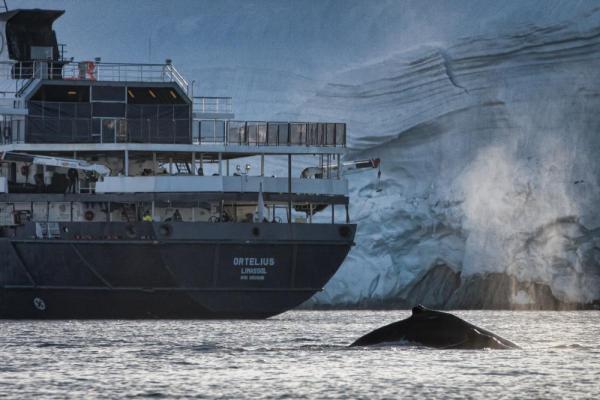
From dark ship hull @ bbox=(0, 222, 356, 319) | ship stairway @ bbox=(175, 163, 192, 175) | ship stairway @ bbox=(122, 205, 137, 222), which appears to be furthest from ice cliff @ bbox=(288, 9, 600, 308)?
ship stairway @ bbox=(122, 205, 137, 222)

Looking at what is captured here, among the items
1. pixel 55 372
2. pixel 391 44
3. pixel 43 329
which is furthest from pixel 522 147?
pixel 55 372

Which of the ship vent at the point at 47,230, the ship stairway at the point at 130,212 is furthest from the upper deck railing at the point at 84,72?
the ship vent at the point at 47,230

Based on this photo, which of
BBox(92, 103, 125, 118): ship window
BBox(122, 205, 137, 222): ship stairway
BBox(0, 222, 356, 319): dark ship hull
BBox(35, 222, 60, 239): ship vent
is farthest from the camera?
BBox(92, 103, 125, 118): ship window

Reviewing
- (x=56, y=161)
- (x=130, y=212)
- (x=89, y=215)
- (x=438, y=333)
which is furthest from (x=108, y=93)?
(x=438, y=333)

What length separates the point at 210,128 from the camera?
62469mm

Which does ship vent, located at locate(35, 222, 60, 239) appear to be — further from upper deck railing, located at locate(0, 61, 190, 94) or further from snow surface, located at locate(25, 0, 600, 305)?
snow surface, located at locate(25, 0, 600, 305)

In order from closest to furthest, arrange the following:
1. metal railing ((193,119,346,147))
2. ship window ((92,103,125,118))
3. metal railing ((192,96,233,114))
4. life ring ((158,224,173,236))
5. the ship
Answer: life ring ((158,224,173,236))
the ship
metal railing ((193,119,346,147))
ship window ((92,103,125,118))
metal railing ((192,96,233,114))

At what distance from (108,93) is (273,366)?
28.9 meters

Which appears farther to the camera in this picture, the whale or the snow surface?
the snow surface

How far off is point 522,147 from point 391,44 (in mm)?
8247

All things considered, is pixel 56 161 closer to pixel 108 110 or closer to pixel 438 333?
pixel 108 110

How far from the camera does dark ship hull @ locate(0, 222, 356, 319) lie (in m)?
58.0

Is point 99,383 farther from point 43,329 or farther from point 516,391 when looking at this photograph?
point 43,329

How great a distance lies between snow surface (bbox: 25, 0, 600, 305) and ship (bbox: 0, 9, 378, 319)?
12.0 m
